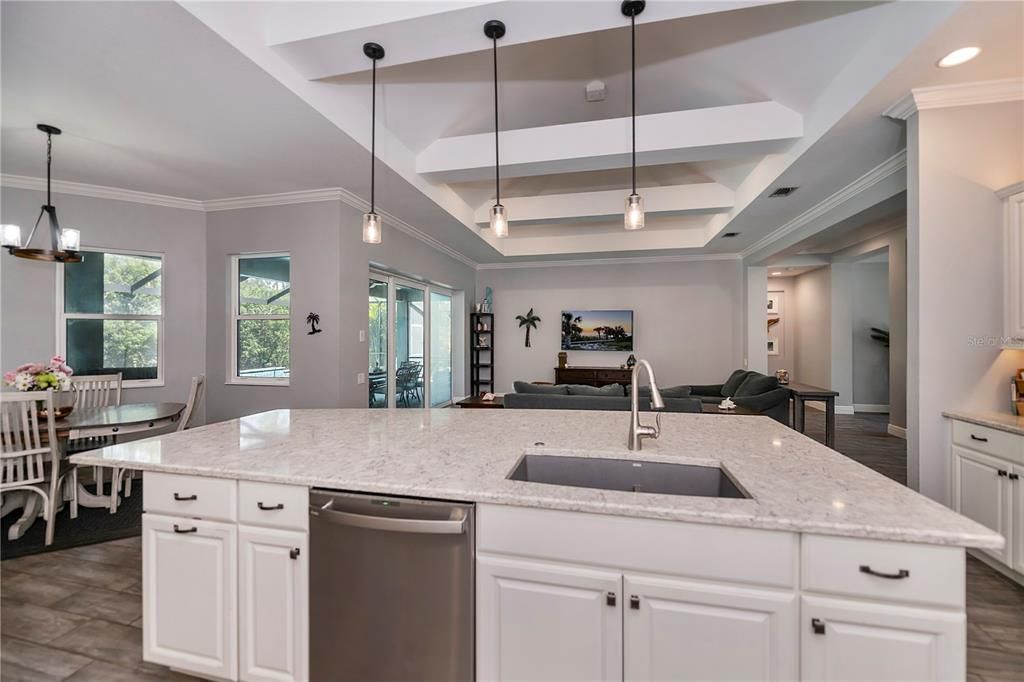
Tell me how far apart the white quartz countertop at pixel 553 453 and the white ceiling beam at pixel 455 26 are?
1.94m

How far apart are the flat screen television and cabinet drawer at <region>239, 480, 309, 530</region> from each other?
625cm

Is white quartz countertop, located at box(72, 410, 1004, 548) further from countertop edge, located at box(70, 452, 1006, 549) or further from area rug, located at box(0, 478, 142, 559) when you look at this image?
area rug, located at box(0, 478, 142, 559)

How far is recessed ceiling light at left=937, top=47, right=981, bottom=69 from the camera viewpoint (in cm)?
195

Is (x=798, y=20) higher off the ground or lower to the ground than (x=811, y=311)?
higher

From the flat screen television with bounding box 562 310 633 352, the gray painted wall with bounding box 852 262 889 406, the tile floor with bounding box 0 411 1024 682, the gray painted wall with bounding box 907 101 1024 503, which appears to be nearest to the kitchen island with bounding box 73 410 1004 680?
the tile floor with bounding box 0 411 1024 682

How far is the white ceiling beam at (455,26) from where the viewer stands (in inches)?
73.8

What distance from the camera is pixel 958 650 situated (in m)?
0.98

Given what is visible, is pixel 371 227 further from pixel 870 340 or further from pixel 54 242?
pixel 870 340

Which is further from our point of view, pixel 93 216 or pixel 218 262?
pixel 218 262

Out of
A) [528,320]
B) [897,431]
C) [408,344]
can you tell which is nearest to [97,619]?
[408,344]

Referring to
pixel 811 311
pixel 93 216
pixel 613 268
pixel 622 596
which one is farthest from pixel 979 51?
pixel 811 311

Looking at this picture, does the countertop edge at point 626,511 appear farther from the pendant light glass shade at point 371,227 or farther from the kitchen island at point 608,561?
the pendant light glass shade at point 371,227

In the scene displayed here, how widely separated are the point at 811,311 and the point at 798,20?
7.08 m

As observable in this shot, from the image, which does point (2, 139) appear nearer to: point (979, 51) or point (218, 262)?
point (218, 262)
